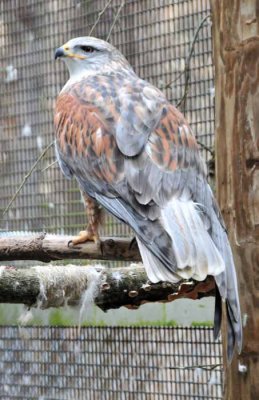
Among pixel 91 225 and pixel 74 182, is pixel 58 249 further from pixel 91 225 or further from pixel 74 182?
pixel 74 182

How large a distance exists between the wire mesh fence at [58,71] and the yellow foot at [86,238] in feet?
2.21

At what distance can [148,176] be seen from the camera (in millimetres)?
1975

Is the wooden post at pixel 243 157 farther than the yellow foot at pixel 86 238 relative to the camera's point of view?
No

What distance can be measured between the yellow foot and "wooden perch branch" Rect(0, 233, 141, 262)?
1 centimetres

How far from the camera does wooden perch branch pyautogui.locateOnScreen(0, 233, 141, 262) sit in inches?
85.9

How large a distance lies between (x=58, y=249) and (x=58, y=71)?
4.84 feet

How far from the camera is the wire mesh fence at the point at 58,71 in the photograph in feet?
10.0

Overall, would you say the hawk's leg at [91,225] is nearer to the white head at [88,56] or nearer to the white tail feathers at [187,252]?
the white tail feathers at [187,252]

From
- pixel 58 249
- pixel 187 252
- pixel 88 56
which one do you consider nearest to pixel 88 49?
pixel 88 56

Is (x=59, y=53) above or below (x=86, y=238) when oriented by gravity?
above

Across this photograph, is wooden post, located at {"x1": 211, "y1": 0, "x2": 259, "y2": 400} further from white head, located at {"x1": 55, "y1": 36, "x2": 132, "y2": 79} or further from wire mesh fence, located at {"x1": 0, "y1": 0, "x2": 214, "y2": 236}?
wire mesh fence, located at {"x1": 0, "y1": 0, "x2": 214, "y2": 236}

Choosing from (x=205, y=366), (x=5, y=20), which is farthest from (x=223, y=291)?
(x=5, y=20)

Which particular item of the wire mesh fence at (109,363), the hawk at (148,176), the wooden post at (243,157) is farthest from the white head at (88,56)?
the wire mesh fence at (109,363)

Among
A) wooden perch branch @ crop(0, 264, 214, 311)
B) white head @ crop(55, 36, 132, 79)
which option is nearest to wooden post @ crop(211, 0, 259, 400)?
wooden perch branch @ crop(0, 264, 214, 311)
